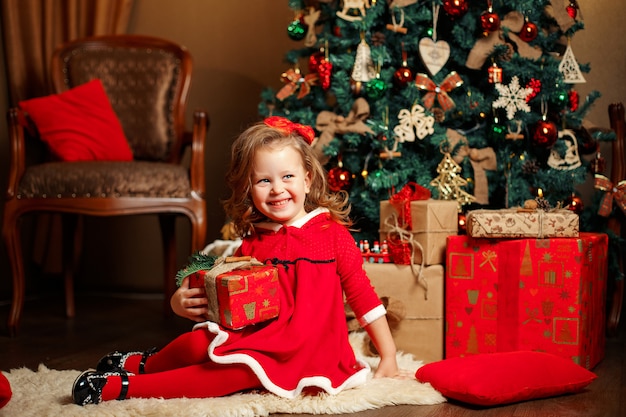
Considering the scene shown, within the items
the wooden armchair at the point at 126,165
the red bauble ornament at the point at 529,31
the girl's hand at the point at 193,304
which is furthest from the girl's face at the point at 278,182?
the red bauble ornament at the point at 529,31

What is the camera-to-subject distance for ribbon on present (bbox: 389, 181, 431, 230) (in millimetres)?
2188

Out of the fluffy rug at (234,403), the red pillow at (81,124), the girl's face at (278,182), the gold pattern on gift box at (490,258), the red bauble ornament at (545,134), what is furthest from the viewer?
the red pillow at (81,124)

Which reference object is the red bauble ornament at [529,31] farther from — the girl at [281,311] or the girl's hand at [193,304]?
the girl's hand at [193,304]

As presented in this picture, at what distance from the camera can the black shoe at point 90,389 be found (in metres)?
1.58

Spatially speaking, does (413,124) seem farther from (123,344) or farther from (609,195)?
(123,344)

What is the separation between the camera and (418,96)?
2.51 metres

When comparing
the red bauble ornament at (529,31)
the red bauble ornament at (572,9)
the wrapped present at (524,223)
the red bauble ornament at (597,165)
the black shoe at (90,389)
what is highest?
the red bauble ornament at (572,9)

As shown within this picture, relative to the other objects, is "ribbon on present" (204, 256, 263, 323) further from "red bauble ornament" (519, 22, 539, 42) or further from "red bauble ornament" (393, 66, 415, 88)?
"red bauble ornament" (519, 22, 539, 42)

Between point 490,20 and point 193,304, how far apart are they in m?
1.43

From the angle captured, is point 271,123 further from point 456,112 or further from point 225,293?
point 456,112

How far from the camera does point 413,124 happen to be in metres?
2.48

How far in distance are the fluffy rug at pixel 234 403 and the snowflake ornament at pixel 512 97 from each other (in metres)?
1.09

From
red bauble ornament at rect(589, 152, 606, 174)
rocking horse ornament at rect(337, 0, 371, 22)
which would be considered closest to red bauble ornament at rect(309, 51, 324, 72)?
rocking horse ornament at rect(337, 0, 371, 22)

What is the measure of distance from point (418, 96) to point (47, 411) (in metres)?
1.59
